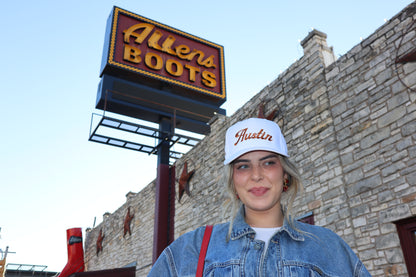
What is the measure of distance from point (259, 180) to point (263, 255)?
371 millimetres

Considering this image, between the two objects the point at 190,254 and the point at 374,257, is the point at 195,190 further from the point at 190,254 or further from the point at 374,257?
the point at 190,254

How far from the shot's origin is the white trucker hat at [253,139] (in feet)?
5.94

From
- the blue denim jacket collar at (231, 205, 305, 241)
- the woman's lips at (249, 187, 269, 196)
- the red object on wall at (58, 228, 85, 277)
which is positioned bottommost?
the blue denim jacket collar at (231, 205, 305, 241)

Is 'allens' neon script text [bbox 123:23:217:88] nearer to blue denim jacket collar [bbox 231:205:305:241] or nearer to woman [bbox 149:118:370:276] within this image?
woman [bbox 149:118:370:276]

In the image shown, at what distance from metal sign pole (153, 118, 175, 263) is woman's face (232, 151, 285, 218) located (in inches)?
422

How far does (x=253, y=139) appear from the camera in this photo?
5.98 feet

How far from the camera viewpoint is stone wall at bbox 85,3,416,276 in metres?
5.67

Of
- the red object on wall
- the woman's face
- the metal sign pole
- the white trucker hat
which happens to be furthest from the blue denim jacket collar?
the red object on wall

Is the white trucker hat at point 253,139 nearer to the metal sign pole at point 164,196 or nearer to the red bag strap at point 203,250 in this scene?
the red bag strap at point 203,250

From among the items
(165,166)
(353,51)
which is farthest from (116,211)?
(353,51)

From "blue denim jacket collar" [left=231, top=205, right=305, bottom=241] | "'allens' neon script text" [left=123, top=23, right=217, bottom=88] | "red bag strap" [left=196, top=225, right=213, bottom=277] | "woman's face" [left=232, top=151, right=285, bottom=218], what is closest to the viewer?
"red bag strap" [left=196, top=225, right=213, bottom=277]

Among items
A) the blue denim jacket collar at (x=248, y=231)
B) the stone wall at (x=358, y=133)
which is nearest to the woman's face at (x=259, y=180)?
the blue denim jacket collar at (x=248, y=231)

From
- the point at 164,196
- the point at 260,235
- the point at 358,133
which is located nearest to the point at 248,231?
the point at 260,235

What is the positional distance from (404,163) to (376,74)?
1.73m
